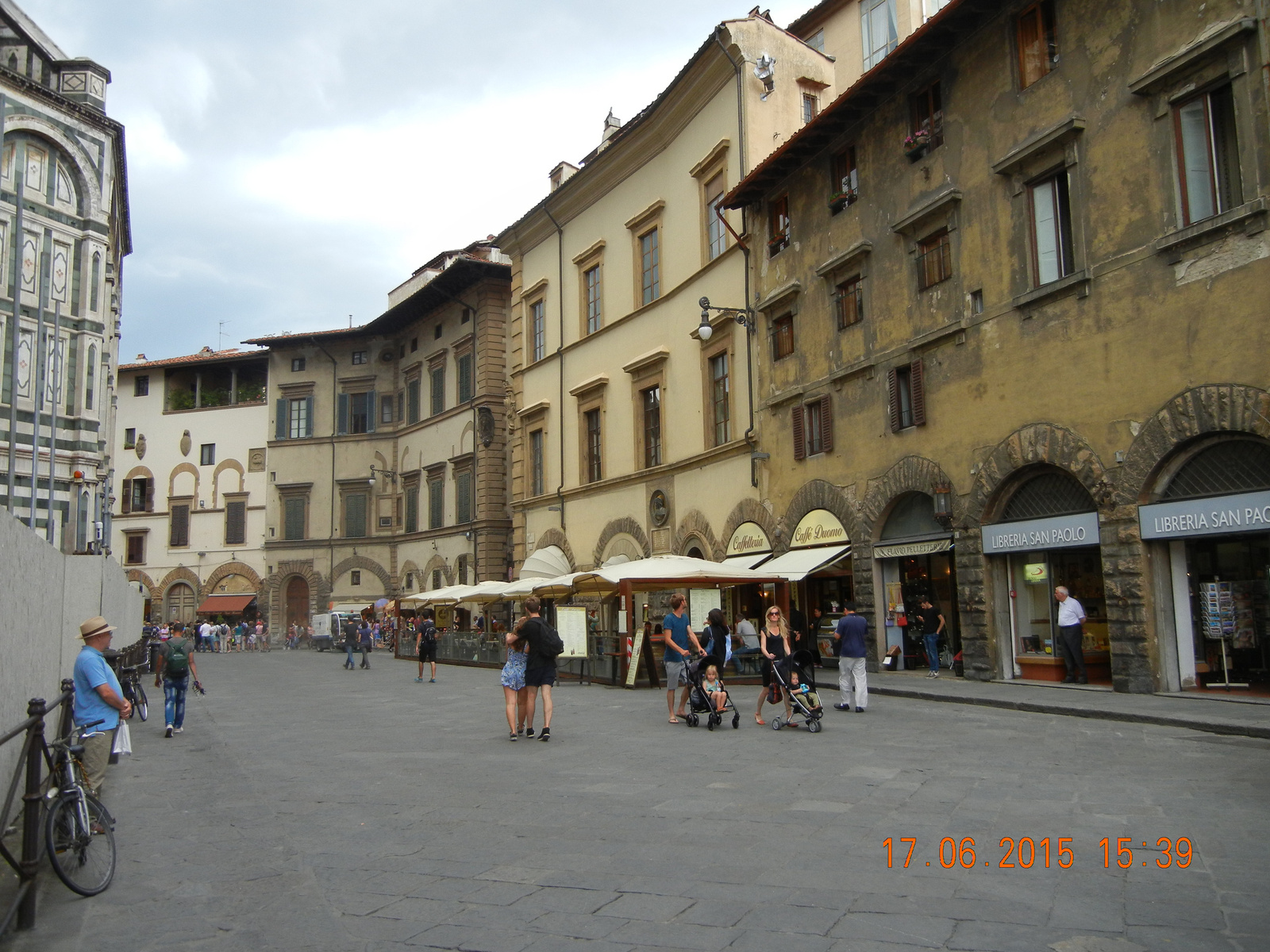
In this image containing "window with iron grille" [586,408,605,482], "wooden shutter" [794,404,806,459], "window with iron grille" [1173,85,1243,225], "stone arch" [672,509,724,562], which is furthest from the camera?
"window with iron grille" [586,408,605,482]

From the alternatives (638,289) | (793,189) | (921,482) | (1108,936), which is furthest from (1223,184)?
(638,289)

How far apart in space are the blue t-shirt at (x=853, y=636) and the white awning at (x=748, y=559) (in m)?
9.10

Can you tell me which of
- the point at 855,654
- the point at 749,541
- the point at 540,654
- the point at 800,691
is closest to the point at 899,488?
the point at 749,541

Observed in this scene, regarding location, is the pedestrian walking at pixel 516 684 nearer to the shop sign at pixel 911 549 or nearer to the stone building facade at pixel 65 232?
the shop sign at pixel 911 549

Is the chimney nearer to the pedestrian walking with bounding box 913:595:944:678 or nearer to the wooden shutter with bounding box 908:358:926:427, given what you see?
the wooden shutter with bounding box 908:358:926:427

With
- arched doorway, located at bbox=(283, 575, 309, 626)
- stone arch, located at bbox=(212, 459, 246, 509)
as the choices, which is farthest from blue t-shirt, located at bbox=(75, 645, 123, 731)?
stone arch, located at bbox=(212, 459, 246, 509)

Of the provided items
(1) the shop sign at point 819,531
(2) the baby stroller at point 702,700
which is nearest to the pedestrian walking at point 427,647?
(1) the shop sign at point 819,531

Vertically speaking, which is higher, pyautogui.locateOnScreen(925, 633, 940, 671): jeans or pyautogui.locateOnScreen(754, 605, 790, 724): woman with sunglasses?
pyautogui.locateOnScreen(754, 605, 790, 724): woman with sunglasses

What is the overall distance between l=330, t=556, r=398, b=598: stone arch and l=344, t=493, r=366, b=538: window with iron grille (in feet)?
3.65

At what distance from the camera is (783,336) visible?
23.7 m

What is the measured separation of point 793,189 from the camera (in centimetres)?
2320

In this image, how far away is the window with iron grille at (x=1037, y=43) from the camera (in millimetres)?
16625

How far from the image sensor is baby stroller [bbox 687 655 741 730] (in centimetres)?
1302
